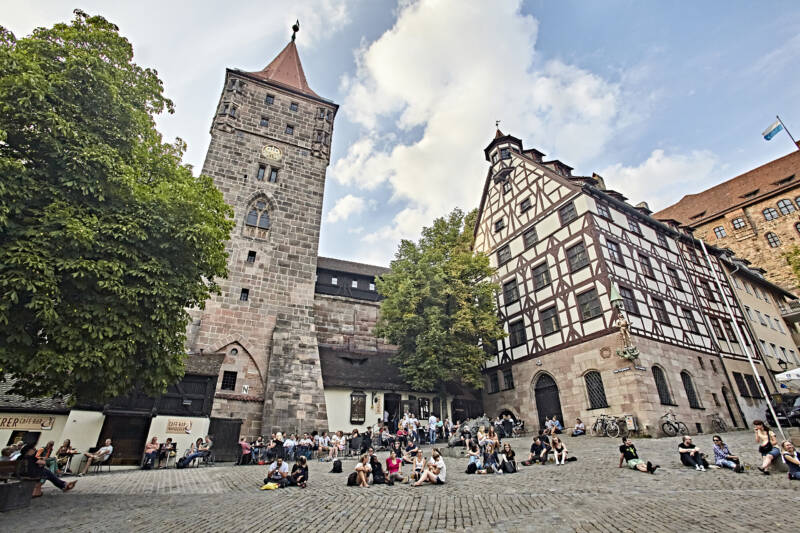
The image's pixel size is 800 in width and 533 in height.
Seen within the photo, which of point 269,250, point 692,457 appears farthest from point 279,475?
point 269,250

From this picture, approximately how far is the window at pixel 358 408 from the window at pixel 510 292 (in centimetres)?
1015

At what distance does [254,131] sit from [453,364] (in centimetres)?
1919

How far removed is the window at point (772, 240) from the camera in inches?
1519

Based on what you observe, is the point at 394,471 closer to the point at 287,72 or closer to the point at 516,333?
the point at 516,333

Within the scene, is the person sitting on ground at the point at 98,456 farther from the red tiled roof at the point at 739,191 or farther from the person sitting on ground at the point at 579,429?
the red tiled roof at the point at 739,191

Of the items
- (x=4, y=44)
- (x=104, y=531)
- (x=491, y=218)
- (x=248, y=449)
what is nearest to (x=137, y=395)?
(x=248, y=449)

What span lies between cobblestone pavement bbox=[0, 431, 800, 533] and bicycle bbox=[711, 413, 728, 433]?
9373 millimetres

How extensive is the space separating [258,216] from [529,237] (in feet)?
53.1

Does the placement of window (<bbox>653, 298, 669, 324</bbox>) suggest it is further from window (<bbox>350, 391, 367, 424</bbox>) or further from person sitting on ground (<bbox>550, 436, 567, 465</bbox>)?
window (<bbox>350, 391, 367, 424</bbox>)

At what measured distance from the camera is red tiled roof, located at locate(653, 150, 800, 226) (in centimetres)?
4038

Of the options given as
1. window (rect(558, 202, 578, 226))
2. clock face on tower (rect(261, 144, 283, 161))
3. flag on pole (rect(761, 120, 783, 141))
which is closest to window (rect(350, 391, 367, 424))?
window (rect(558, 202, 578, 226))

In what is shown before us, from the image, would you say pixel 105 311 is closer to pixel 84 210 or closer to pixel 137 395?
pixel 84 210

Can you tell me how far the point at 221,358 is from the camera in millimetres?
19016

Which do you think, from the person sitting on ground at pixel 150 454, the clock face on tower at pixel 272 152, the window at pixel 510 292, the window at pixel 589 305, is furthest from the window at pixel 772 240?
the person sitting on ground at pixel 150 454
